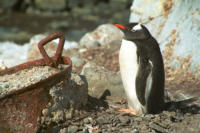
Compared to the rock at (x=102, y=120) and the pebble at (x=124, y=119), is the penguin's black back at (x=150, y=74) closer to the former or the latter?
the pebble at (x=124, y=119)

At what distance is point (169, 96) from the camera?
12.5 ft

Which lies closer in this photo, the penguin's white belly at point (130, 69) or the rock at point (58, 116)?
the rock at point (58, 116)

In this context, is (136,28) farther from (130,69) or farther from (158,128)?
(158,128)

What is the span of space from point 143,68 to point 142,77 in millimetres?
82

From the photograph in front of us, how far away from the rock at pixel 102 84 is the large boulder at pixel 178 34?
0.97 meters

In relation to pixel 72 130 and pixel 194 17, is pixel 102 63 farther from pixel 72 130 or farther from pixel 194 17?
pixel 72 130

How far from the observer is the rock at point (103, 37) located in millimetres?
6598

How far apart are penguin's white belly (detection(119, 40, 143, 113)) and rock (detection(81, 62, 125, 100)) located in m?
0.53

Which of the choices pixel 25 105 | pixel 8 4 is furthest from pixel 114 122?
pixel 8 4

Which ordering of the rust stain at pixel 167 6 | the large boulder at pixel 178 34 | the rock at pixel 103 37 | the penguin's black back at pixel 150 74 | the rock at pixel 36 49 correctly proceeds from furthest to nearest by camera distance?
the rock at pixel 103 37 → the rock at pixel 36 49 → the rust stain at pixel 167 6 → the large boulder at pixel 178 34 → the penguin's black back at pixel 150 74

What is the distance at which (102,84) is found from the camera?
157 inches

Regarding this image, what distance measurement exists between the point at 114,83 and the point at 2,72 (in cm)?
130

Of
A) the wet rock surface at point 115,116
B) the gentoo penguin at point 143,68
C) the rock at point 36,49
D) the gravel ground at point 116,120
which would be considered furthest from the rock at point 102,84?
the rock at point 36,49

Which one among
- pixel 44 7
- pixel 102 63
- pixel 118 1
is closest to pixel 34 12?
pixel 44 7
